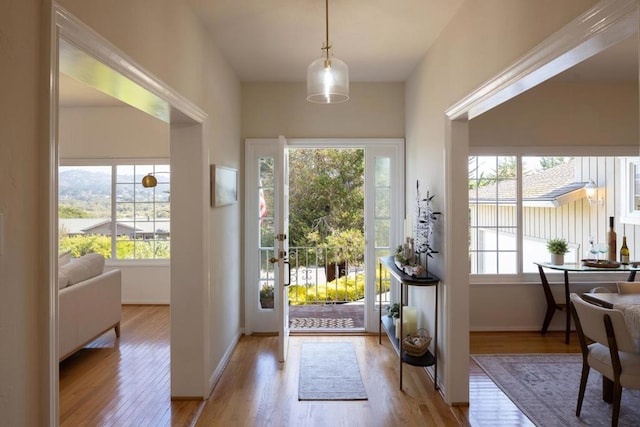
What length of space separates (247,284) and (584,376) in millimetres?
3198

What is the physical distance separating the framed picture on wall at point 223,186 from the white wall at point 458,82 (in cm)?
174

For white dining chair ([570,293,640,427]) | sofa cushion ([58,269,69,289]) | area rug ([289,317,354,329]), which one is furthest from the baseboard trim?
white dining chair ([570,293,640,427])

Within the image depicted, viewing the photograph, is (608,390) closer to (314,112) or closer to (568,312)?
(568,312)

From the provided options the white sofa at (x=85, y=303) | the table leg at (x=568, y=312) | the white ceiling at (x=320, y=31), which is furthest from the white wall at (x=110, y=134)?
the table leg at (x=568, y=312)

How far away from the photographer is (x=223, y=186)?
3.67m

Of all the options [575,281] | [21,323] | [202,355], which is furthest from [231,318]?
[575,281]

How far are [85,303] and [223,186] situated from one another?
1693mm

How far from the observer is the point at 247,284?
187 inches

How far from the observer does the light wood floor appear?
2.84m

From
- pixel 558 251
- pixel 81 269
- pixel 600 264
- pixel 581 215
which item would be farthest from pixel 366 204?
pixel 581 215

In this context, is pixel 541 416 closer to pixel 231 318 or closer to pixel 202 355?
pixel 202 355

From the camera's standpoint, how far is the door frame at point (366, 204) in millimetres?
4691

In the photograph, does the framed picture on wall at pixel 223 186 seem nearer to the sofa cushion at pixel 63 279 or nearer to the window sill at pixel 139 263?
the sofa cushion at pixel 63 279

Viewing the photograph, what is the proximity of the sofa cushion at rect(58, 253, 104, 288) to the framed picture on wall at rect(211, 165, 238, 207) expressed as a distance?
153 cm
